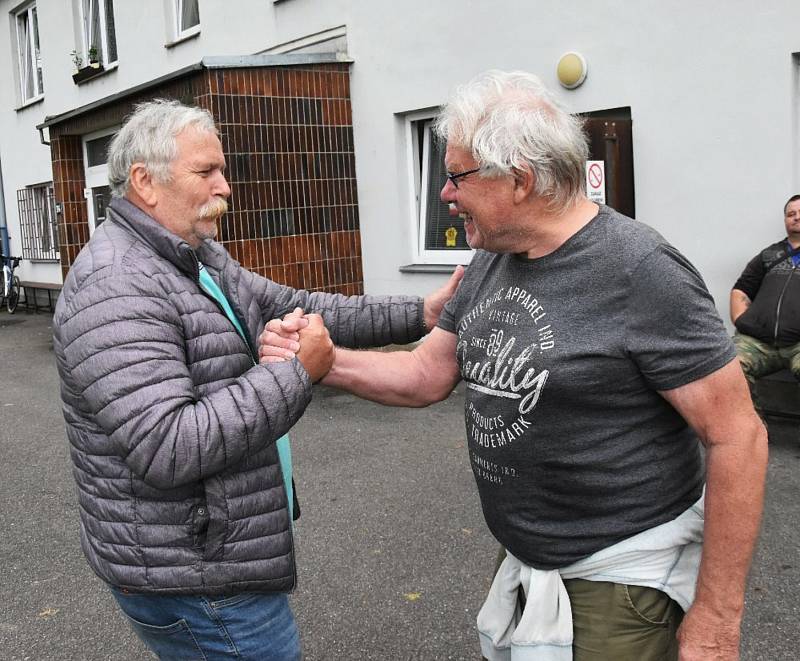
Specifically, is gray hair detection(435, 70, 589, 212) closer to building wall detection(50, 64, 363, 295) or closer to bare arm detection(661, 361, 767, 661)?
bare arm detection(661, 361, 767, 661)

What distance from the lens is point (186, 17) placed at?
11.7m

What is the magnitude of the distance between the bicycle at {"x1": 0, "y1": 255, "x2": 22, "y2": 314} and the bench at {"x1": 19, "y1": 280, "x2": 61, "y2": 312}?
0.19m

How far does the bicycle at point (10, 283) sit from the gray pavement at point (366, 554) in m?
9.95

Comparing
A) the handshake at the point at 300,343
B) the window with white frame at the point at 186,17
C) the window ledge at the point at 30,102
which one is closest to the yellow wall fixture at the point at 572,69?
the handshake at the point at 300,343

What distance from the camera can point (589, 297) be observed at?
1729mm

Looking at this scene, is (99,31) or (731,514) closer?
(731,514)

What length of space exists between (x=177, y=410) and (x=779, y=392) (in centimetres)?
525

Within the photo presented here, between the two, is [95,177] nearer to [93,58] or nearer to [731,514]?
[93,58]

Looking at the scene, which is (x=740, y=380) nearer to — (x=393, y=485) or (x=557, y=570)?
(x=557, y=570)

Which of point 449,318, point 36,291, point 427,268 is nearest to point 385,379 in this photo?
point 449,318

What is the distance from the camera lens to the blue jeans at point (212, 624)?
1986 millimetres

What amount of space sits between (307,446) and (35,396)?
375 cm

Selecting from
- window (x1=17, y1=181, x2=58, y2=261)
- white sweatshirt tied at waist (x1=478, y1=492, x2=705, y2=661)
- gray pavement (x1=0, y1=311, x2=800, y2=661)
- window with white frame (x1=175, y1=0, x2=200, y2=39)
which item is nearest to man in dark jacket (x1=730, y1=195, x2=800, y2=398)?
gray pavement (x1=0, y1=311, x2=800, y2=661)

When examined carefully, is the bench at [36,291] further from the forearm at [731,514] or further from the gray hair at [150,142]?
the forearm at [731,514]
